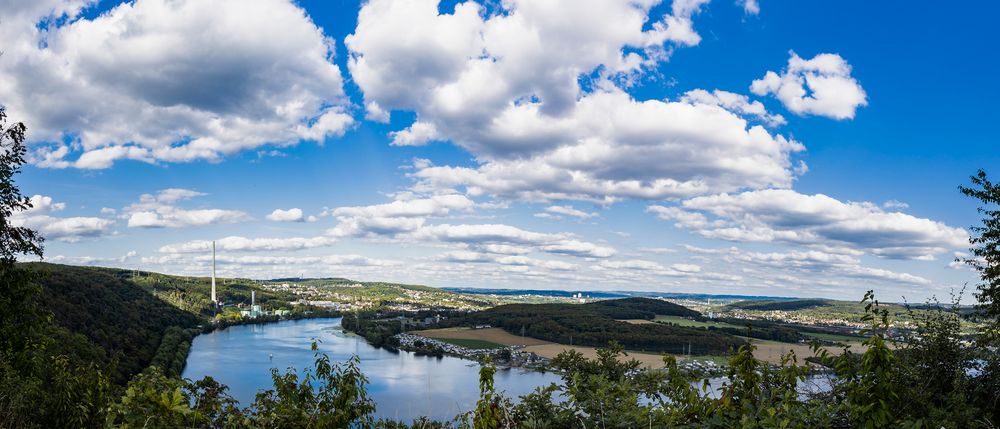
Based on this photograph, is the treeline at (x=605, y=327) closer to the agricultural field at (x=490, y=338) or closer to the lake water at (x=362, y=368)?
the agricultural field at (x=490, y=338)

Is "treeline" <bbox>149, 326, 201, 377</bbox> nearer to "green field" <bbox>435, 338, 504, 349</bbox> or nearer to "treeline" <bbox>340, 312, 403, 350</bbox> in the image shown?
"treeline" <bbox>340, 312, 403, 350</bbox>

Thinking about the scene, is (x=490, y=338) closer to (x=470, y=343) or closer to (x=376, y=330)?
(x=470, y=343)

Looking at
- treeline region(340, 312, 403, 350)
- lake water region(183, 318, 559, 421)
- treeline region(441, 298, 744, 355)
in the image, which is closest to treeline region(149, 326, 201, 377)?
lake water region(183, 318, 559, 421)

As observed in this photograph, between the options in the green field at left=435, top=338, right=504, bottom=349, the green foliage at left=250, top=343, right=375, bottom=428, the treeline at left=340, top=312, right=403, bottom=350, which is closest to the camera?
the green foliage at left=250, top=343, right=375, bottom=428

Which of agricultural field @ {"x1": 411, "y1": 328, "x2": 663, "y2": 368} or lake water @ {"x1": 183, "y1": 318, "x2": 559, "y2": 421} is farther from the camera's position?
agricultural field @ {"x1": 411, "y1": 328, "x2": 663, "y2": 368}

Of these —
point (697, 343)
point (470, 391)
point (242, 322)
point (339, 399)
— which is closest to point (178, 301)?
point (242, 322)

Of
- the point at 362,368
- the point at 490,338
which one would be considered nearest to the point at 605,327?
the point at 490,338
